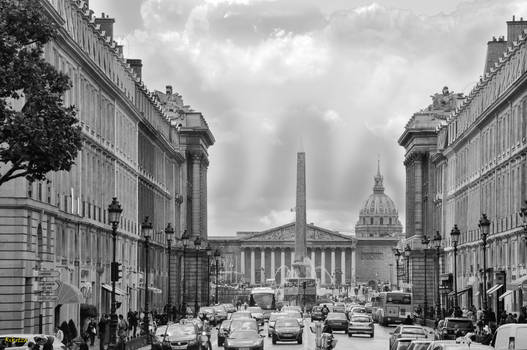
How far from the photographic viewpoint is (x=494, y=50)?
12162 centimetres

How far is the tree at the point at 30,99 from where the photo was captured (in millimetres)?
38125

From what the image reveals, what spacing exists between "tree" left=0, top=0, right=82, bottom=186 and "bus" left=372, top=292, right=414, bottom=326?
75937 mm

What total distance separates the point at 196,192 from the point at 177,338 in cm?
11362

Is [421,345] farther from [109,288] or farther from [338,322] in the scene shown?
[338,322]

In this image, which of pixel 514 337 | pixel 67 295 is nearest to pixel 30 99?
pixel 514 337

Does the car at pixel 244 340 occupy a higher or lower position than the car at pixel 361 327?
higher

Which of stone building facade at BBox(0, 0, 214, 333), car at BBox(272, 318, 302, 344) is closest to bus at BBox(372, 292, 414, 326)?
stone building facade at BBox(0, 0, 214, 333)

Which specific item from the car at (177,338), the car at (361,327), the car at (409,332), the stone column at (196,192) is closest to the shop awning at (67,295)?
the car at (177,338)

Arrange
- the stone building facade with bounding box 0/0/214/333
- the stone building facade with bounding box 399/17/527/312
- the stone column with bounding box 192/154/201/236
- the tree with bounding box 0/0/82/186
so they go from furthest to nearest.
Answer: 1. the stone column with bounding box 192/154/201/236
2. the stone building facade with bounding box 399/17/527/312
3. the stone building facade with bounding box 0/0/214/333
4. the tree with bounding box 0/0/82/186

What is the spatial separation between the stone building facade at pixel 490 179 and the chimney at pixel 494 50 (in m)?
0.08

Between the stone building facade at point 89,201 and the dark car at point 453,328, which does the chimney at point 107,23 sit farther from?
the dark car at point 453,328

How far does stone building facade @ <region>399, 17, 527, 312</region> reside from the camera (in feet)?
294

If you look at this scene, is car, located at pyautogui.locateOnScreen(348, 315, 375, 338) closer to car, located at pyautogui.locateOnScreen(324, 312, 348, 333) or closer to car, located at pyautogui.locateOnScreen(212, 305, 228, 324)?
car, located at pyautogui.locateOnScreen(324, 312, 348, 333)

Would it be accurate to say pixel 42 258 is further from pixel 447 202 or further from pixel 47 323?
A: pixel 447 202
